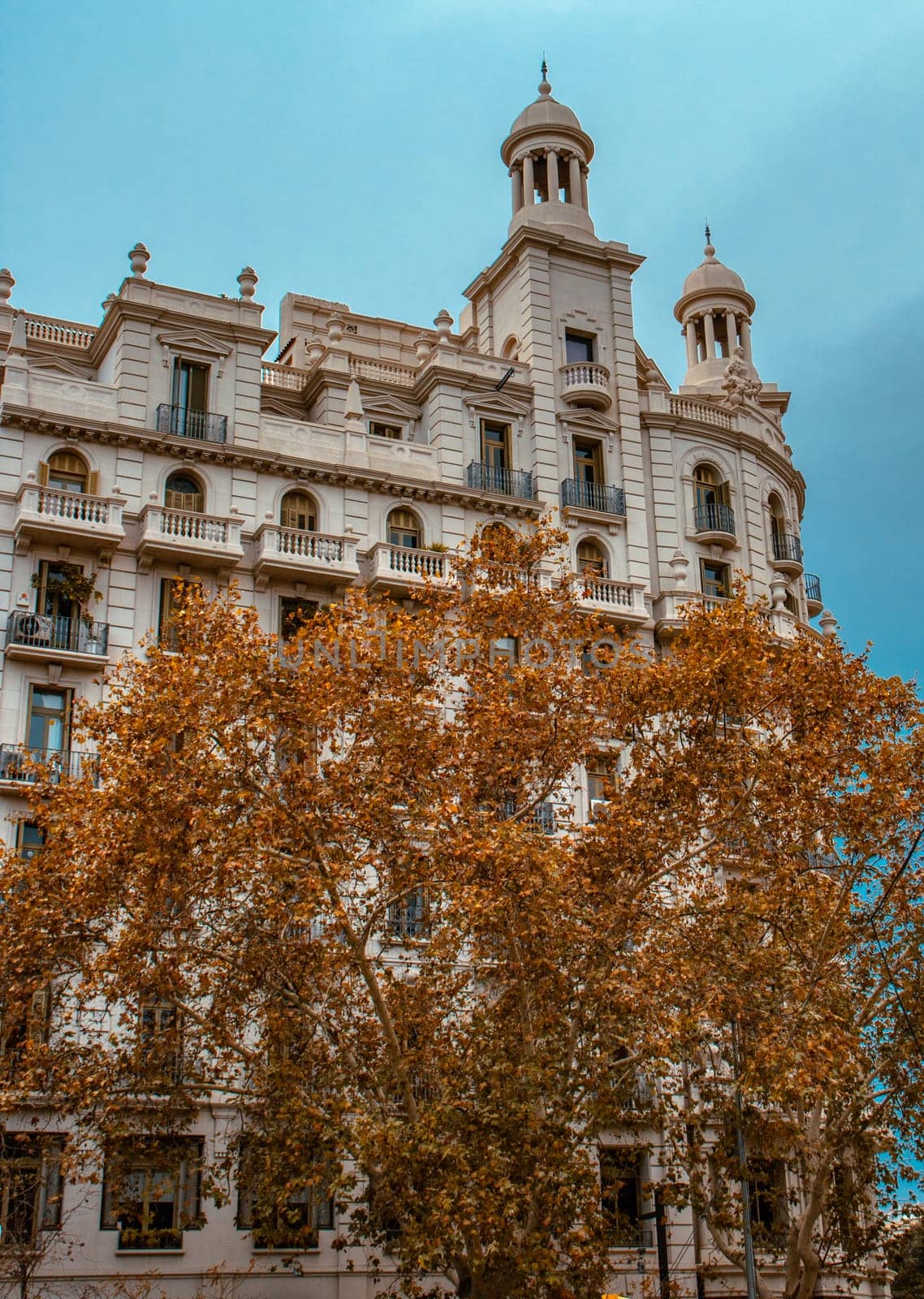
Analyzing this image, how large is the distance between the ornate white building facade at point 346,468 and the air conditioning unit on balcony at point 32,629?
5 cm

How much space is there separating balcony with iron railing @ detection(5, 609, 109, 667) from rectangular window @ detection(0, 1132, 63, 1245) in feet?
34.3

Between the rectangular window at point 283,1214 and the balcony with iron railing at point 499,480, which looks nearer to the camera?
the rectangular window at point 283,1214

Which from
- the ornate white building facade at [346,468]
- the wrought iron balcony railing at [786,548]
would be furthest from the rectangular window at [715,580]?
the wrought iron balcony railing at [786,548]

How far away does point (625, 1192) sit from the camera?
38625 millimetres

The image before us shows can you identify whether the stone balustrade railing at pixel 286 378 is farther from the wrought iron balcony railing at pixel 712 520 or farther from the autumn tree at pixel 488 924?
Answer: the autumn tree at pixel 488 924

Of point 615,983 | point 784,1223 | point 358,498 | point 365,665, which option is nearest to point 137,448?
point 358,498

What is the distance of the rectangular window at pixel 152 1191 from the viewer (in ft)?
91.2

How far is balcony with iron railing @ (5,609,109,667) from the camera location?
3653 centimetres

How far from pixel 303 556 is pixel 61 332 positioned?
31.4 feet

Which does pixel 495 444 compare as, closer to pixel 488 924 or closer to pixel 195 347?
pixel 195 347

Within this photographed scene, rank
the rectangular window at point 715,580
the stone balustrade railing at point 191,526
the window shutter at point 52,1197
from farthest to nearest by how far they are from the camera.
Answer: the rectangular window at point 715,580, the stone balustrade railing at point 191,526, the window shutter at point 52,1197

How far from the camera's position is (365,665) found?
30422 millimetres

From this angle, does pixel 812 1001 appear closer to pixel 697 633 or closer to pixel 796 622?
pixel 697 633

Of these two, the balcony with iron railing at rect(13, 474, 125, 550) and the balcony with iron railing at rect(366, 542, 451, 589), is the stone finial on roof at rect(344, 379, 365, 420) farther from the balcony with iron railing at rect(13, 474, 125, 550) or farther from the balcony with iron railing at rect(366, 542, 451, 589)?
the balcony with iron railing at rect(13, 474, 125, 550)
